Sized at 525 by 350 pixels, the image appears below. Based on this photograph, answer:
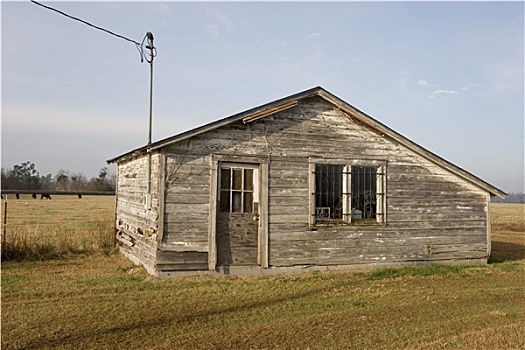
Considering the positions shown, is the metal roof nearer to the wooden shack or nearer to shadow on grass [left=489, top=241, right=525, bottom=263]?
the wooden shack

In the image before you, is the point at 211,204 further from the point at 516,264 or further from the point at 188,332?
the point at 516,264

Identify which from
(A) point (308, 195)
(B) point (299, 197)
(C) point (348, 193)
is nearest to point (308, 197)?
(A) point (308, 195)

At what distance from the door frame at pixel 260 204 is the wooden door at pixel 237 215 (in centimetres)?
10

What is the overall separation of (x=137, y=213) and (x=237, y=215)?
124 inches

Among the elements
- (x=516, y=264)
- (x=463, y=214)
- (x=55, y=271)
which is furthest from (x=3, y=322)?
(x=516, y=264)

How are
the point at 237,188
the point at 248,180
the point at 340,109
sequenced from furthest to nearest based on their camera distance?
the point at 340,109 → the point at 248,180 → the point at 237,188

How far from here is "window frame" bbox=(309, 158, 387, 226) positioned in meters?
11.8

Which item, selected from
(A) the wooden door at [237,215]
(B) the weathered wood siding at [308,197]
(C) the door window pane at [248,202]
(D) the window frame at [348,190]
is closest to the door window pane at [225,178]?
(A) the wooden door at [237,215]

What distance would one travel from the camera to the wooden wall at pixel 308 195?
426 inches

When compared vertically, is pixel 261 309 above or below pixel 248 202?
below

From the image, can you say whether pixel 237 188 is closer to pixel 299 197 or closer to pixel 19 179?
pixel 299 197

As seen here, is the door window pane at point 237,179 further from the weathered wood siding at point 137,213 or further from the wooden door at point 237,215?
the weathered wood siding at point 137,213

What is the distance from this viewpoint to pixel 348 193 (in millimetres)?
12203

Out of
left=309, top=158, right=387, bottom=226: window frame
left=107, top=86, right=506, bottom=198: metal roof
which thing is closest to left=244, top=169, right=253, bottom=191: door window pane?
left=107, top=86, right=506, bottom=198: metal roof
